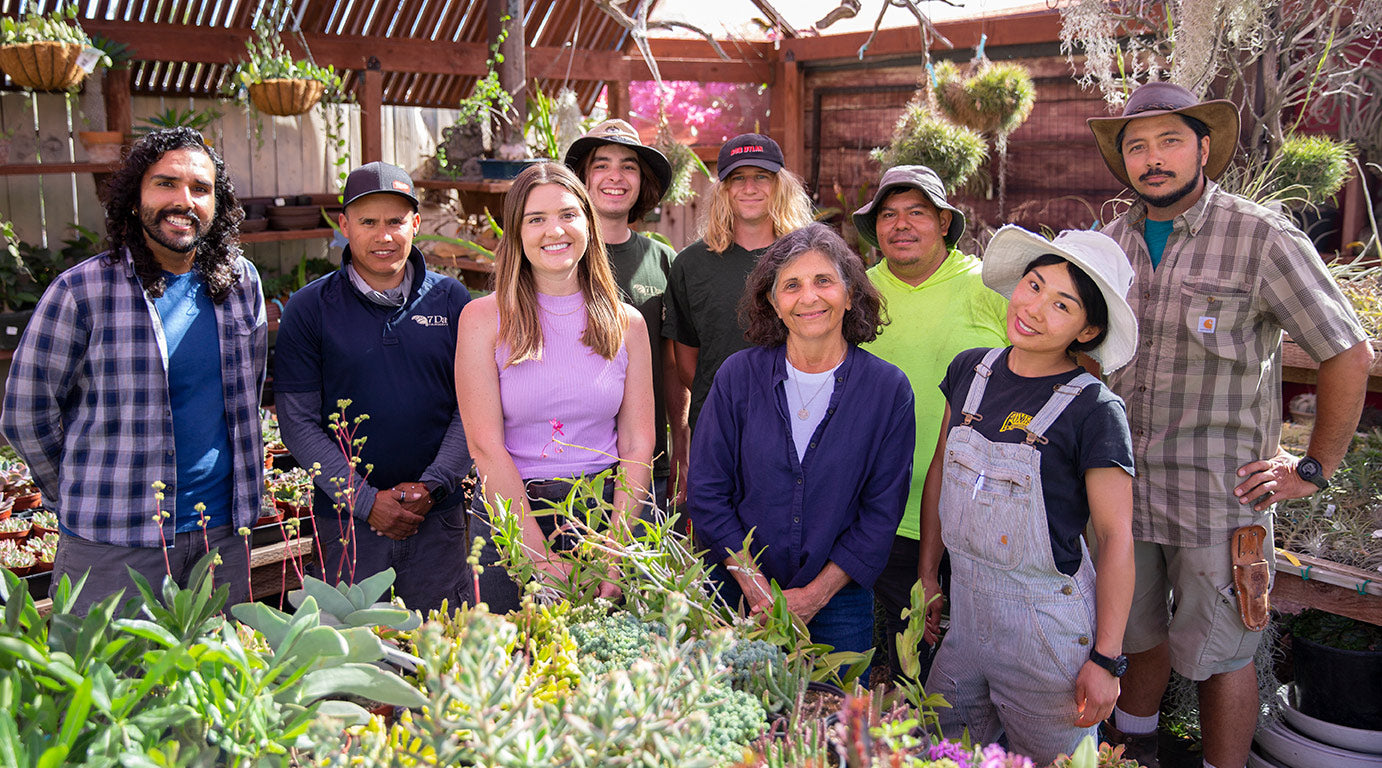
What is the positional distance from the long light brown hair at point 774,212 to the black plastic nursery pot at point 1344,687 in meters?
2.03

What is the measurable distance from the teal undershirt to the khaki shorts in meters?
0.74

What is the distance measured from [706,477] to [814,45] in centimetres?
561

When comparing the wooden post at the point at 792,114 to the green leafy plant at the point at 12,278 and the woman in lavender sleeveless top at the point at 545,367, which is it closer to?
the green leafy plant at the point at 12,278

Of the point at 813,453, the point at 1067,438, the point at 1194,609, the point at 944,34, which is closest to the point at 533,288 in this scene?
the point at 813,453

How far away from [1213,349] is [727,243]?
1.38 metres

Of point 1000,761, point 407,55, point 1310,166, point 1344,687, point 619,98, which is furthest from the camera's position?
point 619,98

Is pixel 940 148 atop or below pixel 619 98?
below

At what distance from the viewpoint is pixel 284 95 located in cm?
505

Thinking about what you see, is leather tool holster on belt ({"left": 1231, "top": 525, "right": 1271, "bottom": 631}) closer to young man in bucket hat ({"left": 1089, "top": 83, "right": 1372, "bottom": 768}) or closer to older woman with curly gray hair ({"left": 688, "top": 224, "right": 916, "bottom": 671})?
young man in bucket hat ({"left": 1089, "top": 83, "right": 1372, "bottom": 768})

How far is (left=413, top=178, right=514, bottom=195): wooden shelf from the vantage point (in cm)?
507

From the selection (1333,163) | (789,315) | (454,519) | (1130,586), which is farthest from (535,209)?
(1333,163)

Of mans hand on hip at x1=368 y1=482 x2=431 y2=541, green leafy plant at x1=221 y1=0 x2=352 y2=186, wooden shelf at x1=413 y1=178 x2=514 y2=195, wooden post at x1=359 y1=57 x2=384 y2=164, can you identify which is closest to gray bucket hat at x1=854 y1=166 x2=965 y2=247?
mans hand on hip at x1=368 y1=482 x2=431 y2=541

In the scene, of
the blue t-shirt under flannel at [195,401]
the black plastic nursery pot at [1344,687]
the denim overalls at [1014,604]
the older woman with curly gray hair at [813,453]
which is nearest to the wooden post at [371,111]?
the blue t-shirt under flannel at [195,401]

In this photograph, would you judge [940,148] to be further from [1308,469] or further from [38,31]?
[38,31]
